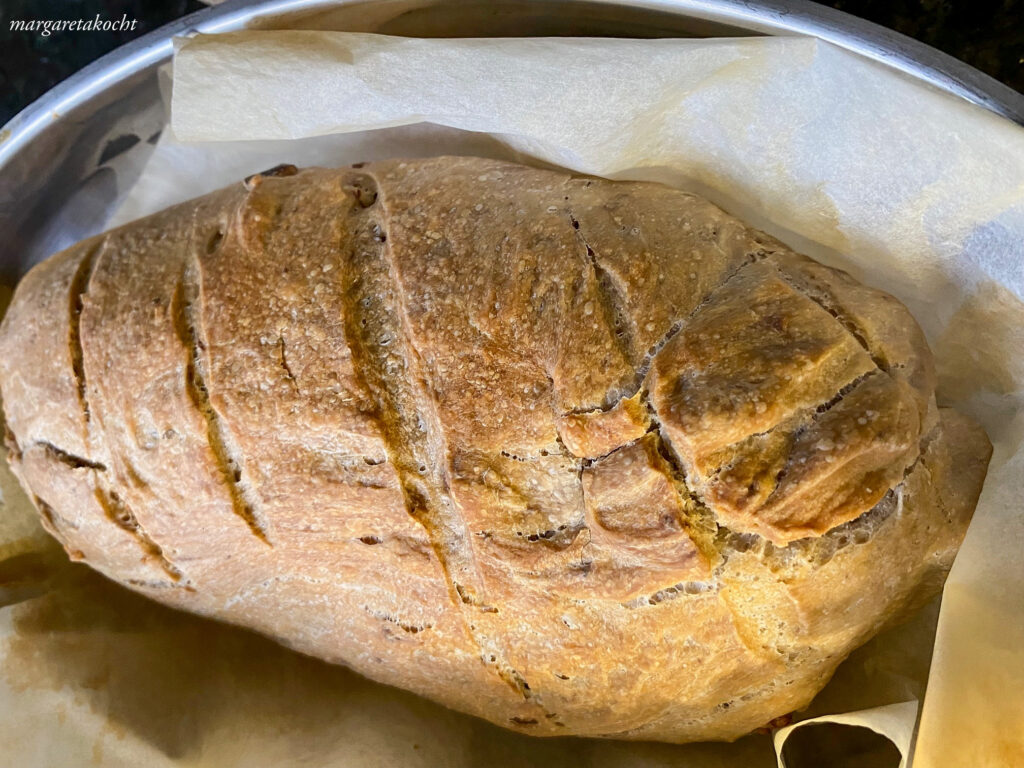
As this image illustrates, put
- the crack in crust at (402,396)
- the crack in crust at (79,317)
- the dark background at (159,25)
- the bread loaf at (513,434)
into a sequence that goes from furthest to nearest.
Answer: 1. the dark background at (159,25)
2. the crack in crust at (79,317)
3. the crack in crust at (402,396)
4. the bread loaf at (513,434)

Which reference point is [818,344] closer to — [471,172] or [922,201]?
[922,201]

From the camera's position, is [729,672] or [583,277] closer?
[583,277]

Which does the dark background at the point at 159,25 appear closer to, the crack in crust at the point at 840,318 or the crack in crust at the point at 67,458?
the crack in crust at the point at 840,318

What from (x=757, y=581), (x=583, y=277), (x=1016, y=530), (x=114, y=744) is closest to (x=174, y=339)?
(x=583, y=277)

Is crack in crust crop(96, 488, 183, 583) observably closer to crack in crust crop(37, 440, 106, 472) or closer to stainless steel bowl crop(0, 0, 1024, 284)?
crack in crust crop(37, 440, 106, 472)

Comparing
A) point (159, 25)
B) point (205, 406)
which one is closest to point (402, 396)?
point (205, 406)

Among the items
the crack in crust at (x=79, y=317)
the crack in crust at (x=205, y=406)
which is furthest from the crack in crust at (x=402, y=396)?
the crack in crust at (x=79, y=317)

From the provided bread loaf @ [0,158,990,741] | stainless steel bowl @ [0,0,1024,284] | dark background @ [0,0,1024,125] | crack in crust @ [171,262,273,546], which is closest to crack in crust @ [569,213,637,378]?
bread loaf @ [0,158,990,741]
